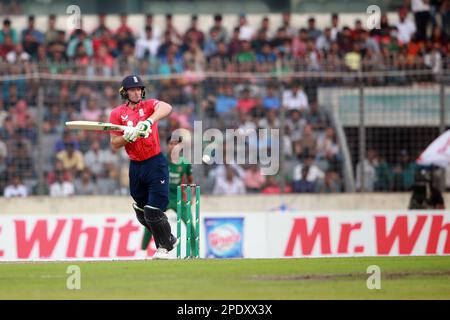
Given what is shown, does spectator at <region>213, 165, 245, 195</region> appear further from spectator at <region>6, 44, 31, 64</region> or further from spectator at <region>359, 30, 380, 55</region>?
spectator at <region>6, 44, 31, 64</region>

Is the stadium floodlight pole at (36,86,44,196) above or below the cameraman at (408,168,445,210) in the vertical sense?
above

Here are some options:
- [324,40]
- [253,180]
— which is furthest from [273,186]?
[324,40]

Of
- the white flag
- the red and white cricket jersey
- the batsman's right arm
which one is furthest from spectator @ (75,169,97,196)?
the batsman's right arm

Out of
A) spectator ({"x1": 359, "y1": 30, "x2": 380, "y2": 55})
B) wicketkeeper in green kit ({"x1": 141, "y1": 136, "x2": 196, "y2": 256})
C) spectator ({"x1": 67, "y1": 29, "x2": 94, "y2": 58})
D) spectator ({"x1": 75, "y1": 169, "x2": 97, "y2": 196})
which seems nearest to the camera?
wicketkeeper in green kit ({"x1": 141, "y1": 136, "x2": 196, "y2": 256})

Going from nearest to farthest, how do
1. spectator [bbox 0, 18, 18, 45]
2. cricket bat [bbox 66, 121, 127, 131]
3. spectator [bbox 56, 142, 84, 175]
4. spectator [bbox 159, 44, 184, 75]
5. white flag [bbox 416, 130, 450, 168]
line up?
cricket bat [bbox 66, 121, 127, 131]
white flag [bbox 416, 130, 450, 168]
spectator [bbox 56, 142, 84, 175]
spectator [bbox 159, 44, 184, 75]
spectator [bbox 0, 18, 18, 45]

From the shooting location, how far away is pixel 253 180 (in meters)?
22.6

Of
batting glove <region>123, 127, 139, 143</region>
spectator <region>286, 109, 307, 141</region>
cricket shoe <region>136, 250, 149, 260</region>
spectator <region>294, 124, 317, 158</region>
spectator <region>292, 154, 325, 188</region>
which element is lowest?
cricket shoe <region>136, 250, 149, 260</region>

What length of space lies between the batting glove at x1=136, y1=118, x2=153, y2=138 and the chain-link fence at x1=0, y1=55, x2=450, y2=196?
298 inches

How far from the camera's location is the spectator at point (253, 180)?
22516mm

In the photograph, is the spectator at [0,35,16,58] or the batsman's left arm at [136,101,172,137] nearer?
the batsman's left arm at [136,101,172,137]

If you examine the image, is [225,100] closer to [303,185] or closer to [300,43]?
[303,185]

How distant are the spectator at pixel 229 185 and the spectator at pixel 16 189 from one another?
361 centimetres

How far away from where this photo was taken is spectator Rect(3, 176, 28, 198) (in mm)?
22219

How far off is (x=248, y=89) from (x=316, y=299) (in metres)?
11.8
